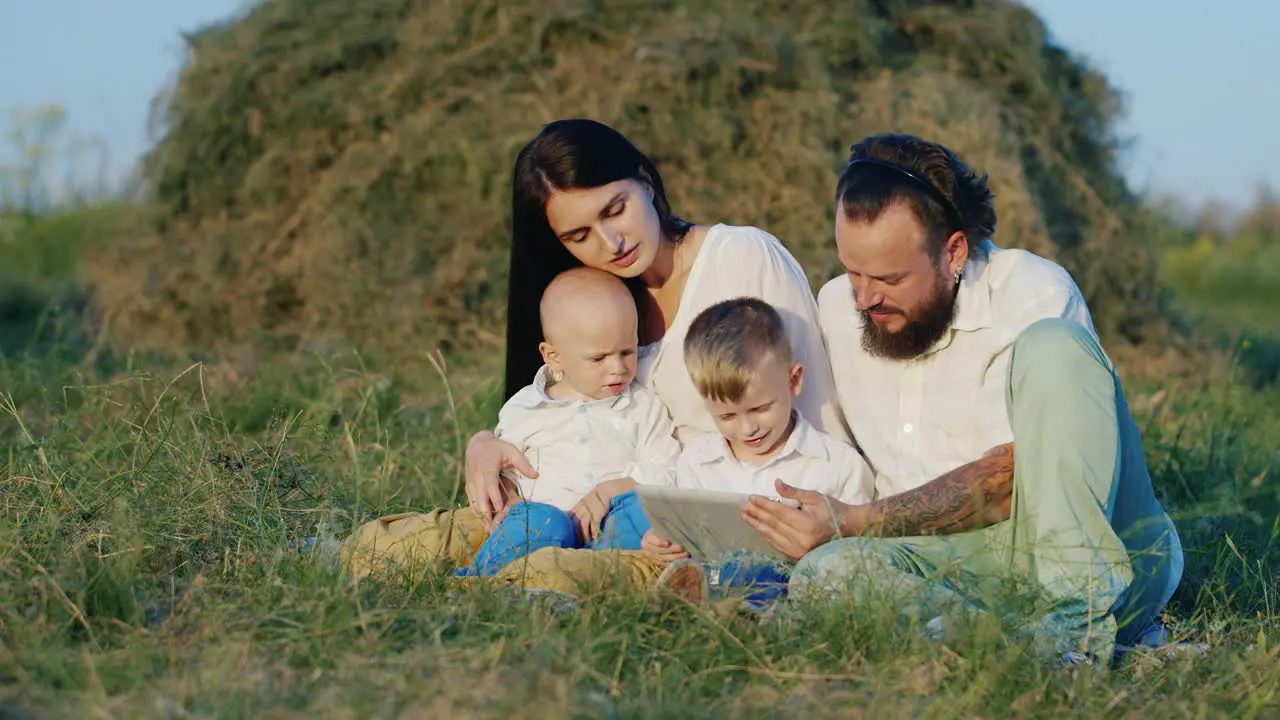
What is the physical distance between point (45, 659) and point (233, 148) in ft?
19.5

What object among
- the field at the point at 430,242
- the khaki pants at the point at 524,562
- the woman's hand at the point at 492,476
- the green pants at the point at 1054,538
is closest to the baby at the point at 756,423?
the khaki pants at the point at 524,562

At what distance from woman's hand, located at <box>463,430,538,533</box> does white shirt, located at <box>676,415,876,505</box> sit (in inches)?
22.7

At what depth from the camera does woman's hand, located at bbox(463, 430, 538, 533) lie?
14.1 feet

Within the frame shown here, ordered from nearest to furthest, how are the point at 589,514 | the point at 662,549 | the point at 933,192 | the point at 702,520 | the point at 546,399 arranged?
the point at 702,520 < the point at 662,549 < the point at 933,192 < the point at 589,514 < the point at 546,399

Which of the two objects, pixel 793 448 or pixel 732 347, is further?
pixel 793 448

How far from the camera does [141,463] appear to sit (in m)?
4.31

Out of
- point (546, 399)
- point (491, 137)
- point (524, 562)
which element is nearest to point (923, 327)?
point (546, 399)

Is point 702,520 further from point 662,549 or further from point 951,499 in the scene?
point 951,499

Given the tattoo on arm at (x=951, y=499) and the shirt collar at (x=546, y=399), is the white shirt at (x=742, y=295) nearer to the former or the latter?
the shirt collar at (x=546, y=399)

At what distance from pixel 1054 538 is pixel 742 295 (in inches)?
50.3

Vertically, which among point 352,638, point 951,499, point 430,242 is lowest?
point 352,638

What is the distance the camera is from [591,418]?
14.4 ft

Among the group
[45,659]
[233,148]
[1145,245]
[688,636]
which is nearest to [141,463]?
[45,659]

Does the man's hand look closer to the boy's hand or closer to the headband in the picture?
the boy's hand
